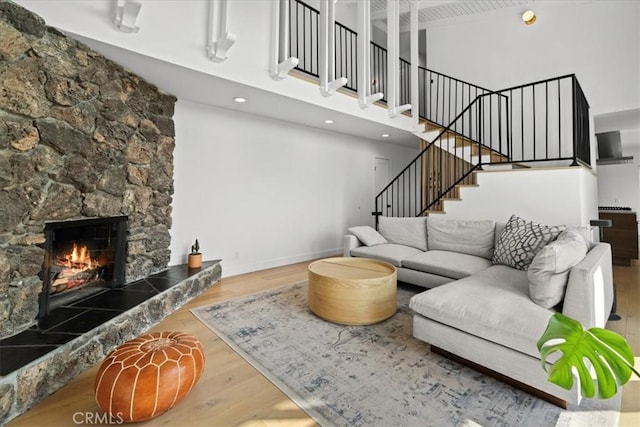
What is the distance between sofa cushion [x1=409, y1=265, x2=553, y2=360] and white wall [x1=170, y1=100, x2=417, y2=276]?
122 inches

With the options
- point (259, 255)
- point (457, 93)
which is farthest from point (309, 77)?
point (457, 93)

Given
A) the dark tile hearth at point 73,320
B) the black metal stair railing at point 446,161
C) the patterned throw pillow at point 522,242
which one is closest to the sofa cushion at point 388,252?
the patterned throw pillow at point 522,242

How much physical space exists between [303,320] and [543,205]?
328 cm

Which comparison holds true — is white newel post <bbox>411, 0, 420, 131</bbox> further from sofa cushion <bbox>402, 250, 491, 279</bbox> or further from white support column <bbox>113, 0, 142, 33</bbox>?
white support column <bbox>113, 0, 142, 33</bbox>

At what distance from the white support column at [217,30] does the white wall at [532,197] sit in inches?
144

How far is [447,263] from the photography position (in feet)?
11.0

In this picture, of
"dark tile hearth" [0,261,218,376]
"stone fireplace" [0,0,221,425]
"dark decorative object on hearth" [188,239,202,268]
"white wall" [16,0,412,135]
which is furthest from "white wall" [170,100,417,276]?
A: "white wall" [16,0,412,135]

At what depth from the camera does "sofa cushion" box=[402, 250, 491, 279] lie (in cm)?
318

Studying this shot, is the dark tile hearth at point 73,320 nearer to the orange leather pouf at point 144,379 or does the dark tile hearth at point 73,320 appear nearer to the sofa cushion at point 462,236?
the orange leather pouf at point 144,379

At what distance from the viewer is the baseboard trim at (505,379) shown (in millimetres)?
1712

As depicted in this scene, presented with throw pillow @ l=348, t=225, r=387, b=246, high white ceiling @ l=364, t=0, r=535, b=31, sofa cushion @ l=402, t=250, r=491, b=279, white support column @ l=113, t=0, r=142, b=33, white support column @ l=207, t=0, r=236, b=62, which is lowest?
sofa cushion @ l=402, t=250, r=491, b=279

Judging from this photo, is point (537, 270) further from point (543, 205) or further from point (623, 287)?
point (623, 287)

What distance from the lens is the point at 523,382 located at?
179 cm

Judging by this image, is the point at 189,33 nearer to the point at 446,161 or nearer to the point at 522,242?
the point at 522,242
